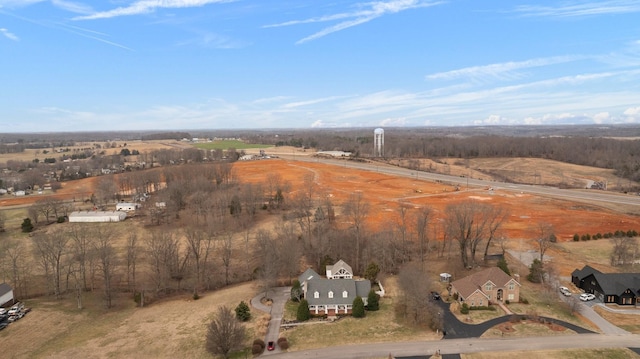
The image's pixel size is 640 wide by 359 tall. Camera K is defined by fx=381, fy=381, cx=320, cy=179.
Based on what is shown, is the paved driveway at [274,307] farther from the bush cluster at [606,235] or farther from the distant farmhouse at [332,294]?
the bush cluster at [606,235]

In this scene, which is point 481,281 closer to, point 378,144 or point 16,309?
point 16,309

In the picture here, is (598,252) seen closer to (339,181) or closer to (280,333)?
(280,333)

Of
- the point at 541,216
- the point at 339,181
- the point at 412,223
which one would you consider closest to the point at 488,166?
the point at 339,181

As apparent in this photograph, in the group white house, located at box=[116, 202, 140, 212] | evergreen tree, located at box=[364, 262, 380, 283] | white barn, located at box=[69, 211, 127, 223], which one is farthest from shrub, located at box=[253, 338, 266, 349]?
white house, located at box=[116, 202, 140, 212]

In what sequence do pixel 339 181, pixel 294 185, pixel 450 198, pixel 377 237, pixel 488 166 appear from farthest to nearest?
A: 1. pixel 488 166
2. pixel 339 181
3. pixel 294 185
4. pixel 450 198
5. pixel 377 237

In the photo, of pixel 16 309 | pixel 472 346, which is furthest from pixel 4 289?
pixel 472 346

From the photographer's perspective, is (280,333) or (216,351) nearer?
(216,351)

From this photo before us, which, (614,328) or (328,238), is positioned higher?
(328,238)

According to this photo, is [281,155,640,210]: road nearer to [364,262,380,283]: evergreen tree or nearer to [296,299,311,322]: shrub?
[364,262,380,283]: evergreen tree
